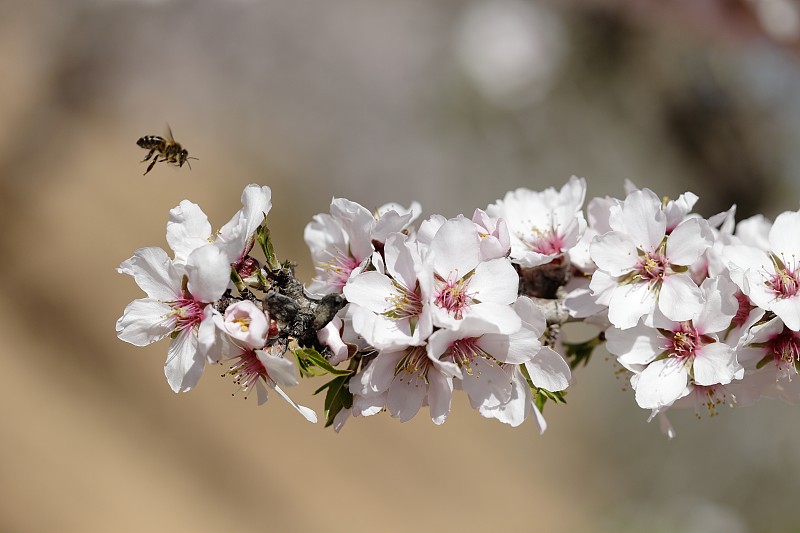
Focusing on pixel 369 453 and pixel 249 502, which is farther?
pixel 369 453

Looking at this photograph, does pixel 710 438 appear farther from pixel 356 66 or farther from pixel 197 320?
pixel 197 320

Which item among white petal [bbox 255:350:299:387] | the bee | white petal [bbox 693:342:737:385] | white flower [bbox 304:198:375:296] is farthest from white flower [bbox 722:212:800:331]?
the bee

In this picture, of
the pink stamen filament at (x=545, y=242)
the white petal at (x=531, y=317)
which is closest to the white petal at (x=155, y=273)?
the white petal at (x=531, y=317)

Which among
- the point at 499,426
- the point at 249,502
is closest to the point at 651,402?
the point at 249,502

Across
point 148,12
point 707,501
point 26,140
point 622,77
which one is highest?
point 148,12

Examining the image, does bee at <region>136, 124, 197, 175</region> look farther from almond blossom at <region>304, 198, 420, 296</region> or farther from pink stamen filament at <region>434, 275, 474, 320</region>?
pink stamen filament at <region>434, 275, 474, 320</region>

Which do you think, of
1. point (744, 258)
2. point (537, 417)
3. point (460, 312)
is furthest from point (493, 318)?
point (744, 258)
